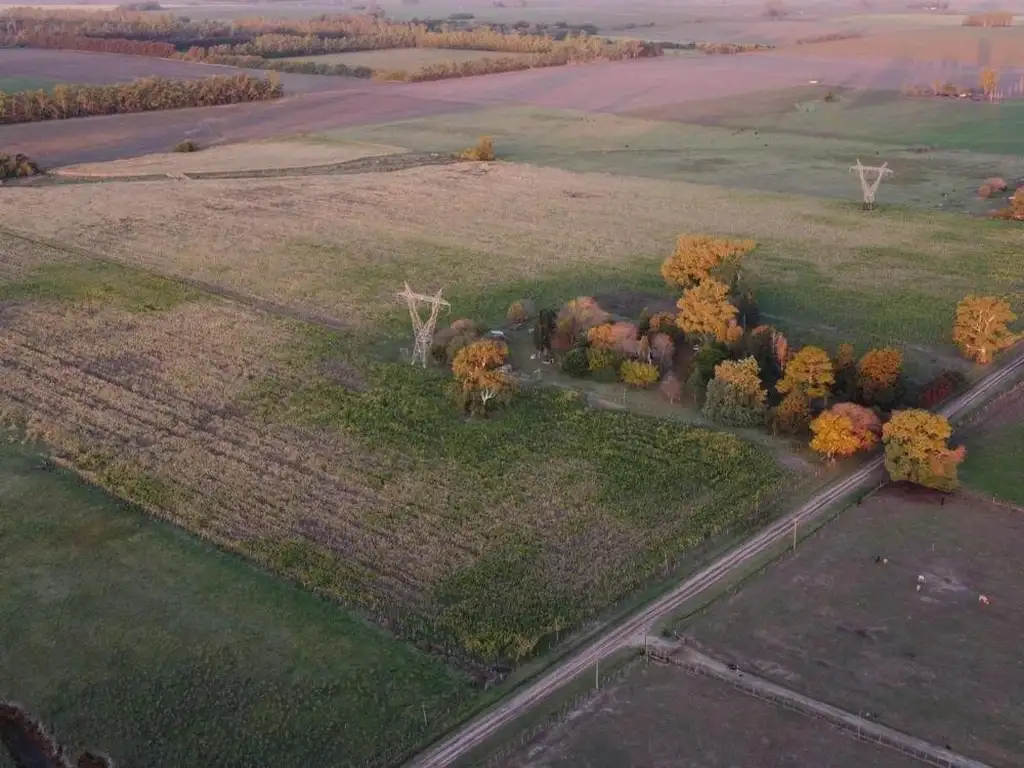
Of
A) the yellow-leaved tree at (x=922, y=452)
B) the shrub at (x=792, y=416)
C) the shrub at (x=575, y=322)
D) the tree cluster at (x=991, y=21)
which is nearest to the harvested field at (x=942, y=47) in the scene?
the tree cluster at (x=991, y=21)

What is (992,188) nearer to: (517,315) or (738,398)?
(517,315)

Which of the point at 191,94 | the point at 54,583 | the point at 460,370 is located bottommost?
the point at 54,583

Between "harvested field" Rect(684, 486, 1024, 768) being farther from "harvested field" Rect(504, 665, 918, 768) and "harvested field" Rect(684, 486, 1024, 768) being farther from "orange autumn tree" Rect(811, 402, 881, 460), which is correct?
"orange autumn tree" Rect(811, 402, 881, 460)

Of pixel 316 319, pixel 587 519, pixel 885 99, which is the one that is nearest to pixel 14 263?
pixel 316 319

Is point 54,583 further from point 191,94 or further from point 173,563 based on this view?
point 191,94

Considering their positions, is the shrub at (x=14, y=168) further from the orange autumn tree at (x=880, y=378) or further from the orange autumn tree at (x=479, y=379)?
the orange autumn tree at (x=880, y=378)

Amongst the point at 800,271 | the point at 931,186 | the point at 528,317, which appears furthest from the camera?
the point at 931,186

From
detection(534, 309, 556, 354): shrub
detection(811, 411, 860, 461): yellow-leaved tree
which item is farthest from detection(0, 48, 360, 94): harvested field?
detection(811, 411, 860, 461): yellow-leaved tree
